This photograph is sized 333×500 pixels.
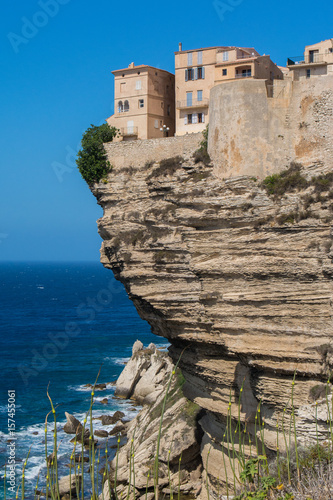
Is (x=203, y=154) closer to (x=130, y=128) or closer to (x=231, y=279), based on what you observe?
(x=231, y=279)

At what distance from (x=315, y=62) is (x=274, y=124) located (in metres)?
12.8

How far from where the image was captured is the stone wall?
93.9 ft

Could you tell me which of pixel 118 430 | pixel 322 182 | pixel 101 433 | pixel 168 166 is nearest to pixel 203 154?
pixel 168 166

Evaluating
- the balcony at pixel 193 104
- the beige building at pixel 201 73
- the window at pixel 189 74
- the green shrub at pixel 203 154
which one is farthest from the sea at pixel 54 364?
the window at pixel 189 74

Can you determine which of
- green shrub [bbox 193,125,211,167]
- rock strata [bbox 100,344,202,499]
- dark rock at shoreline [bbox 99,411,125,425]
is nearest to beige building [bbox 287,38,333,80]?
green shrub [bbox 193,125,211,167]

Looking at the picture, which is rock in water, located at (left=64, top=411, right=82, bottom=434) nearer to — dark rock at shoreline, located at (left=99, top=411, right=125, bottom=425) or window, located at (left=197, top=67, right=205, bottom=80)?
dark rock at shoreline, located at (left=99, top=411, right=125, bottom=425)

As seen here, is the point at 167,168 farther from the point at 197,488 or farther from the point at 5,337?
the point at 5,337

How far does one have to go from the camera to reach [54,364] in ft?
201

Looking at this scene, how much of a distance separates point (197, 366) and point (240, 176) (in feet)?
29.3

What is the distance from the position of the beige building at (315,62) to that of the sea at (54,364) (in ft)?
75.4

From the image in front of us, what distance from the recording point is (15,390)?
1993 inches

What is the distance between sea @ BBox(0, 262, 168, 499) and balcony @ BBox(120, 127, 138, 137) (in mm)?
15168

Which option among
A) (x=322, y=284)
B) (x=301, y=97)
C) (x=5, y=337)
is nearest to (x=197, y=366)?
(x=322, y=284)

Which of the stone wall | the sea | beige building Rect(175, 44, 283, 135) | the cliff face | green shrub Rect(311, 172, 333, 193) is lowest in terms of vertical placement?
the sea
